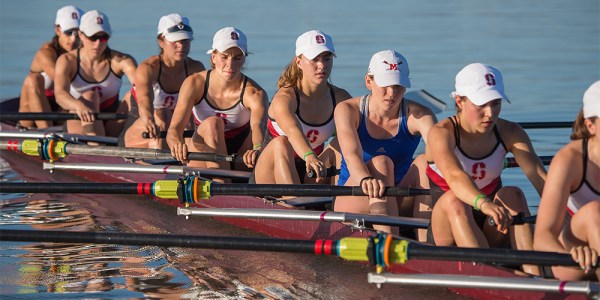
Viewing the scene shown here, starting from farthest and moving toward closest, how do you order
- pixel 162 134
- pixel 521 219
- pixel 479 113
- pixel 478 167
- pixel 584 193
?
pixel 162 134, pixel 478 167, pixel 479 113, pixel 521 219, pixel 584 193

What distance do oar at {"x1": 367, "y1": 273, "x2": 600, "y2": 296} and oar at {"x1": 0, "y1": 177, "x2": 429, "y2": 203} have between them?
4.21 ft

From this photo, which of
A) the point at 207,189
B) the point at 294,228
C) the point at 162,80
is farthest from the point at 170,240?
the point at 162,80

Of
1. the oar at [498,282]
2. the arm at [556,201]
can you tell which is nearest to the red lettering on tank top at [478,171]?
the arm at [556,201]

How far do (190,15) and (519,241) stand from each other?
896 inches

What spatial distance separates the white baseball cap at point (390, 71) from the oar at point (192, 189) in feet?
2.22

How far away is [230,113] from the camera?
9.21m

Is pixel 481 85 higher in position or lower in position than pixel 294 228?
higher

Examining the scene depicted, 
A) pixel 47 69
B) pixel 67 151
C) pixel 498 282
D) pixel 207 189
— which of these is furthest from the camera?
pixel 47 69

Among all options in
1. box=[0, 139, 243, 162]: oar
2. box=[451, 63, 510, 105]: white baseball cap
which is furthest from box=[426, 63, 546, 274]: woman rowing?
box=[0, 139, 243, 162]: oar

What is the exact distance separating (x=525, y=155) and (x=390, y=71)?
42.6 inches

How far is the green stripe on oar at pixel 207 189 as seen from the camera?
7.00m

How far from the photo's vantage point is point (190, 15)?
28344 millimetres

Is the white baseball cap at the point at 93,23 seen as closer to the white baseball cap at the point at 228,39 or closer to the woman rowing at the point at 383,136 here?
the white baseball cap at the point at 228,39

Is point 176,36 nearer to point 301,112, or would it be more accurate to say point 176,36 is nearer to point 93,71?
point 93,71
